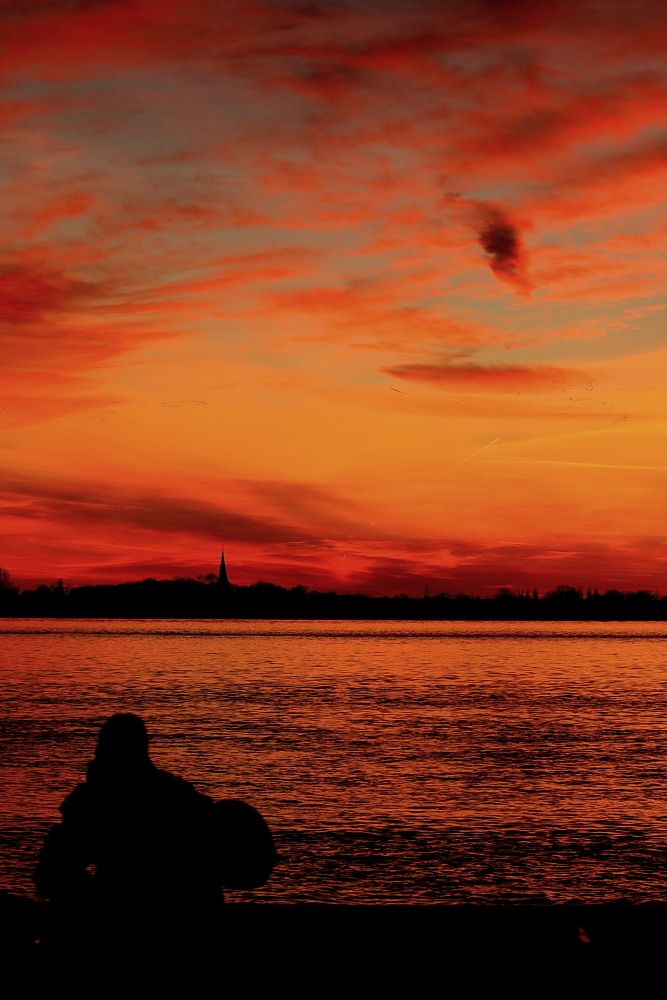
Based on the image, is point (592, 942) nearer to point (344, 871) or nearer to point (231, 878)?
point (231, 878)

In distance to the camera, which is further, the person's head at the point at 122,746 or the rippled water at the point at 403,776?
the rippled water at the point at 403,776

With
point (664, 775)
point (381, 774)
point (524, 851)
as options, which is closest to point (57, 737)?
point (381, 774)

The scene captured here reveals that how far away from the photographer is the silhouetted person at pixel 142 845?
629cm

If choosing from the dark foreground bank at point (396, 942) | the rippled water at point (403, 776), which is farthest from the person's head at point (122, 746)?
the rippled water at point (403, 776)

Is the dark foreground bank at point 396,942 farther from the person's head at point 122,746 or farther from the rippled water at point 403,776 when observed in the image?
the rippled water at point 403,776

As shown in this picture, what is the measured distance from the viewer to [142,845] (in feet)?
21.2

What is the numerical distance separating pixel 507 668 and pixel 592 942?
128 m

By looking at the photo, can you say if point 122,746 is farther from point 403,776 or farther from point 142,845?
point 403,776

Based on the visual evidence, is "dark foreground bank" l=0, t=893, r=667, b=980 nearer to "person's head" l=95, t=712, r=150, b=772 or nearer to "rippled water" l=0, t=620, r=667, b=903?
"person's head" l=95, t=712, r=150, b=772

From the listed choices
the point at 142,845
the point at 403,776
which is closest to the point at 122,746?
the point at 142,845

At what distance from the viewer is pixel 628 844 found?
24453 millimetres

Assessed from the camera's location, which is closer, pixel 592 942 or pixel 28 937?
pixel 28 937

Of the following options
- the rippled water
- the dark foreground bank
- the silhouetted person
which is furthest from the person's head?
the rippled water

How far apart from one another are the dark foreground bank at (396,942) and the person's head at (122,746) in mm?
1166
